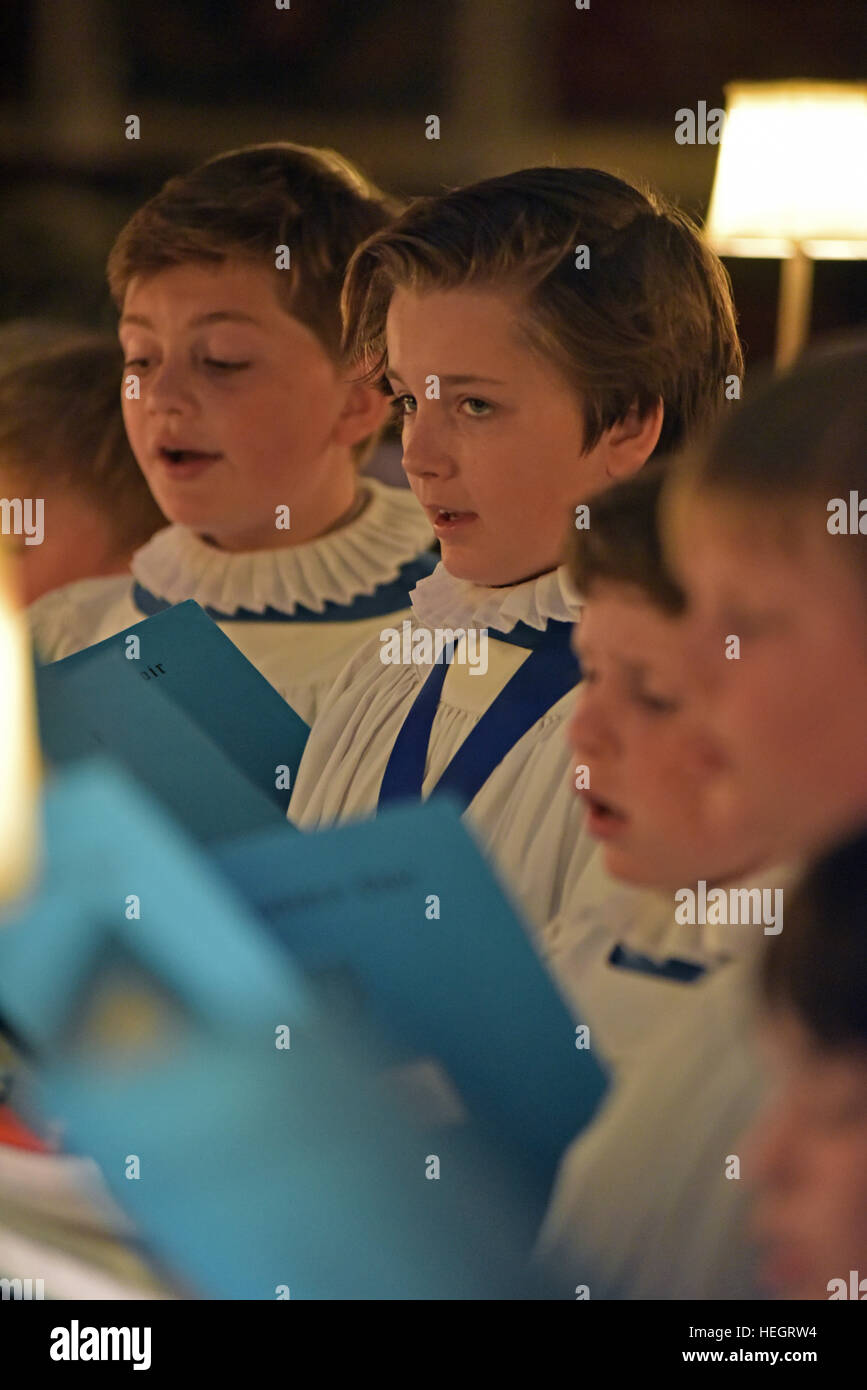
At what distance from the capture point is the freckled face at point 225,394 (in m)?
0.92

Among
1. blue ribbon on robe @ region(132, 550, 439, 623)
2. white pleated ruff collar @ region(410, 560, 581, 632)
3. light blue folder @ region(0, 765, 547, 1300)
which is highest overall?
blue ribbon on robe @ region(132, 550, 439, 623)

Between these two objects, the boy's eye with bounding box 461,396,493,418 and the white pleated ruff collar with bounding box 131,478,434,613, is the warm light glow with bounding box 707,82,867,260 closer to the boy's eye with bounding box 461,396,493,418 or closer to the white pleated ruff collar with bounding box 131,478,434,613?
the white pleated ruff collar with bounding box 131,478,434,613

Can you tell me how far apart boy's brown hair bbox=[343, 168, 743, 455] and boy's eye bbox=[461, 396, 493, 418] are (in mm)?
35

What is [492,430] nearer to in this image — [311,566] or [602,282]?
[602,282]

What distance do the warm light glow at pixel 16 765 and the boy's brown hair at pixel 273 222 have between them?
360 millimetres

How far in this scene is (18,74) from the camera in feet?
12.4

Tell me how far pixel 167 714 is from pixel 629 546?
216 millimetres

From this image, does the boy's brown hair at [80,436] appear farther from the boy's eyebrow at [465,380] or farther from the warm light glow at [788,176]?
the warm light glow at [788,176]

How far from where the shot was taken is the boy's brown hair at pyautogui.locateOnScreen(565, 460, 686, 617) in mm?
492

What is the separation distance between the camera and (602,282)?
0.70 meters

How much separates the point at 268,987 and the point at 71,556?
0.75 metres

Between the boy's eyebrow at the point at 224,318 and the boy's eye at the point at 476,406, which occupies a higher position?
the boy's eyebrow at the point at 224,318

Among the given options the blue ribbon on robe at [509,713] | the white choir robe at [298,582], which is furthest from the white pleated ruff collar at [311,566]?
the blue ribbon on robe at [509,713]

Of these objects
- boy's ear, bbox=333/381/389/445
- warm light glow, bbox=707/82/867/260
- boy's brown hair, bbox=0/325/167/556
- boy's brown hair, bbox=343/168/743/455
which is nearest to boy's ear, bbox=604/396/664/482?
boy's brown hair, bbox=343/168/743/455
